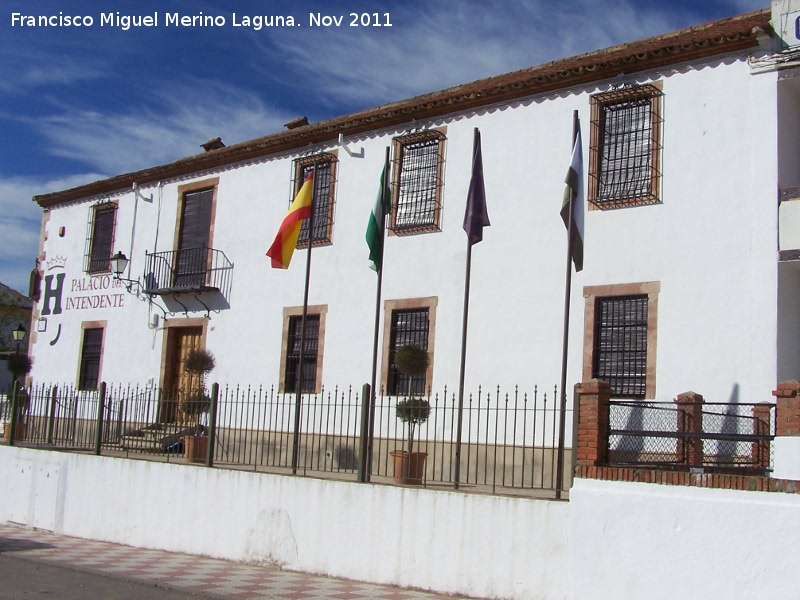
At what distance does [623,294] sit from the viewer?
12992 mm

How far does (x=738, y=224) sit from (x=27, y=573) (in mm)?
9608

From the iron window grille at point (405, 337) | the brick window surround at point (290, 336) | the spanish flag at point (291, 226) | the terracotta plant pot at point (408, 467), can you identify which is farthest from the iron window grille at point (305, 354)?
the terracotta plant pot at point (408, 467)

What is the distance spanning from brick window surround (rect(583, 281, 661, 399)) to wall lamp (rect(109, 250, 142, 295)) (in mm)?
10591

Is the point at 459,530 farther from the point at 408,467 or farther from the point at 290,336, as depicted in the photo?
the point at 290,336

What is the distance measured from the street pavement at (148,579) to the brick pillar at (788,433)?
3.47m

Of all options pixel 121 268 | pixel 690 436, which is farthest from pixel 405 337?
pixel 121 268

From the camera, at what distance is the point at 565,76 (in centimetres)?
1377

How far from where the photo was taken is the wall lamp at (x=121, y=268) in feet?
65.2

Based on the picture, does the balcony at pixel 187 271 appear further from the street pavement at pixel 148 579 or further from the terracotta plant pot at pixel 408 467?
the terracotta plant pot at pixel 408 467

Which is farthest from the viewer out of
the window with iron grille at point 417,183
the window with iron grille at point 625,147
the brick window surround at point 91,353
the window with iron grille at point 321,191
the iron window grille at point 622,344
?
the brick window surround at point 91,353

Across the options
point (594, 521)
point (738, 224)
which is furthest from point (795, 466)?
point (738, 224)

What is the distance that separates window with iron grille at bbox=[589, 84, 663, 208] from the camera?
13.0 metres

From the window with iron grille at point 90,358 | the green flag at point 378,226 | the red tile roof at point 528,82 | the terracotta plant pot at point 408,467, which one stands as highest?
the red tile roof at point 528,82

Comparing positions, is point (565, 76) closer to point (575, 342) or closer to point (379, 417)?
point (575, 342)
